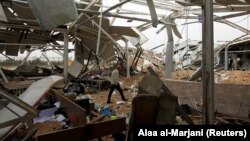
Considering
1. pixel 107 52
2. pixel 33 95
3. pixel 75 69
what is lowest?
pixel 75 69

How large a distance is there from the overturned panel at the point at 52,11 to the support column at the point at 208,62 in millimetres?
2483

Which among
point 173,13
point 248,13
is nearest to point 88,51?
point 173,13

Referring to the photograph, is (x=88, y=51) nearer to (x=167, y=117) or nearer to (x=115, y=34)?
(x=115, y=34)

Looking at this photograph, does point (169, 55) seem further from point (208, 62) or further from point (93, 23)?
point (208, 62)

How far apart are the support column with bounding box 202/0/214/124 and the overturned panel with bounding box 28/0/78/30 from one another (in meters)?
2.48

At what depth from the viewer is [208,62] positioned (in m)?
5.71

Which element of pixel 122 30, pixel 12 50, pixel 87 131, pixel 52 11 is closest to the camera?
pixel 87 131

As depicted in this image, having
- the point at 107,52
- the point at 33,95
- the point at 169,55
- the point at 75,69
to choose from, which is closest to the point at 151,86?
the point at 33,95

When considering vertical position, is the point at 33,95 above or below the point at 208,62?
below

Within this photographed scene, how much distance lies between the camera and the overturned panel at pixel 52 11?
6.03m

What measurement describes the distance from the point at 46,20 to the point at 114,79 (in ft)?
24.8

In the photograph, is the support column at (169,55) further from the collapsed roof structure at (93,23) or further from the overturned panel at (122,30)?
the overturned panel at (122,30)

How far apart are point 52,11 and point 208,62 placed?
310cm

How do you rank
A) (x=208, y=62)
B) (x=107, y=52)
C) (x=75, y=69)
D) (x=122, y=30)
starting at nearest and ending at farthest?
(x=208, y=62) < (x=75, y=69) < (x=122, y=30) < (x=107, y=52)
